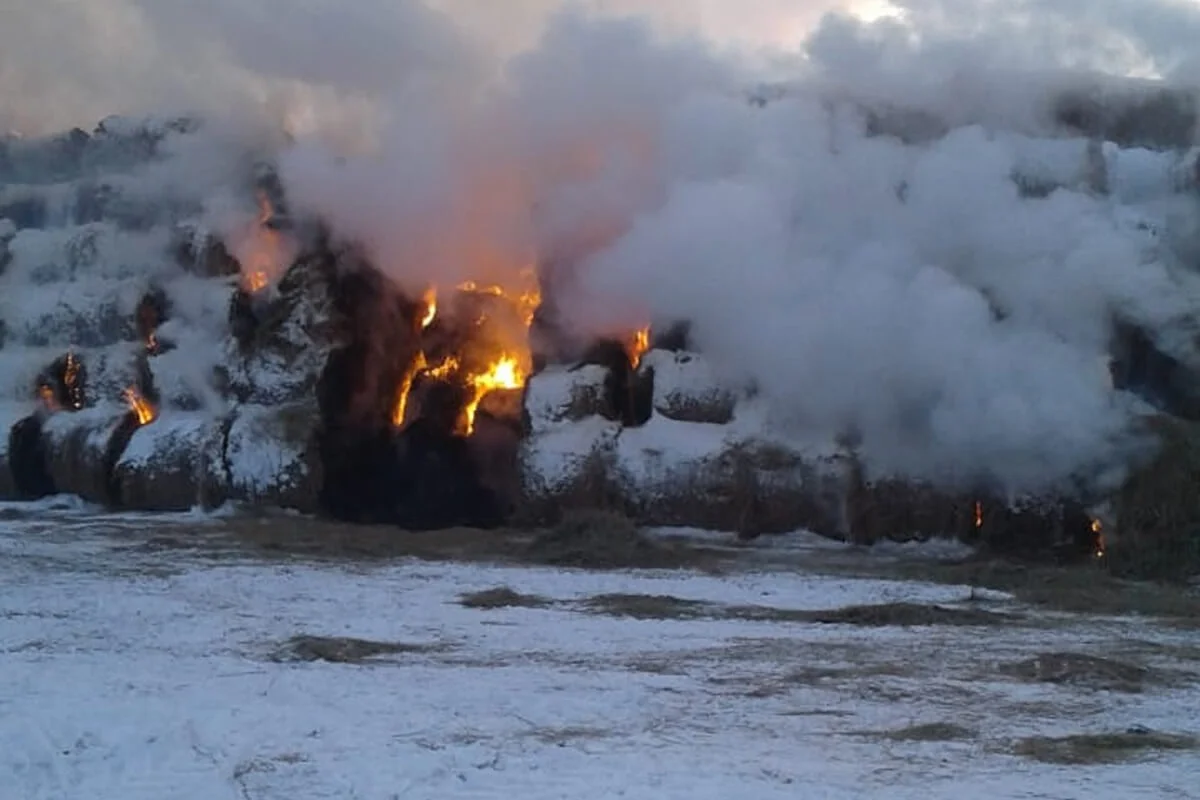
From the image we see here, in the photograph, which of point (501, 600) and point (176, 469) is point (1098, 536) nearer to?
point (501, 600)

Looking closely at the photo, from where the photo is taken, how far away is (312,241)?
31406mm

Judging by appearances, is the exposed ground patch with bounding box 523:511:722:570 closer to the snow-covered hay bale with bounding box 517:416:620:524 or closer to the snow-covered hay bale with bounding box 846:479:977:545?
the snow-covered hay bale with bounding box 517:416:620:524

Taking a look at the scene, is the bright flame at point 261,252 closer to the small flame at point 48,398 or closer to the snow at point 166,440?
the snow at point 166,440

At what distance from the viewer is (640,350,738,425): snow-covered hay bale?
2633 centimetres

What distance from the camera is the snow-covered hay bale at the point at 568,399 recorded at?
27.2m

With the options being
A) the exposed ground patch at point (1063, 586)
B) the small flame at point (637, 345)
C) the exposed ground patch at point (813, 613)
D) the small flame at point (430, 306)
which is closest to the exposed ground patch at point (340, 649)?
the exposed ground patch at point (813, 613)

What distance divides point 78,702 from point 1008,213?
18.8 meters

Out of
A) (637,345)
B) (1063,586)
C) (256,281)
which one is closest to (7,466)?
(256,281)

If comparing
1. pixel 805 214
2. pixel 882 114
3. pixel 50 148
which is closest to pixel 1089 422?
pixel 805 214

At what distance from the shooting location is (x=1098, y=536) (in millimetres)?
22578

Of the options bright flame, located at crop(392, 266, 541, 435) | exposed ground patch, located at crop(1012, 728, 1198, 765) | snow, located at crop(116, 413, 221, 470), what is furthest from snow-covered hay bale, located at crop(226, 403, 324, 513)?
exposed ground patch, located at crop(1012, 728, 1198, 765)

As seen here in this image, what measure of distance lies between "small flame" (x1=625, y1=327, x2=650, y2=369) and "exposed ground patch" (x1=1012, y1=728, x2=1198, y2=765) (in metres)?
18.3

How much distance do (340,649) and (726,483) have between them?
12842 millimetres

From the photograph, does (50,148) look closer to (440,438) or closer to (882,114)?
(440,438)
